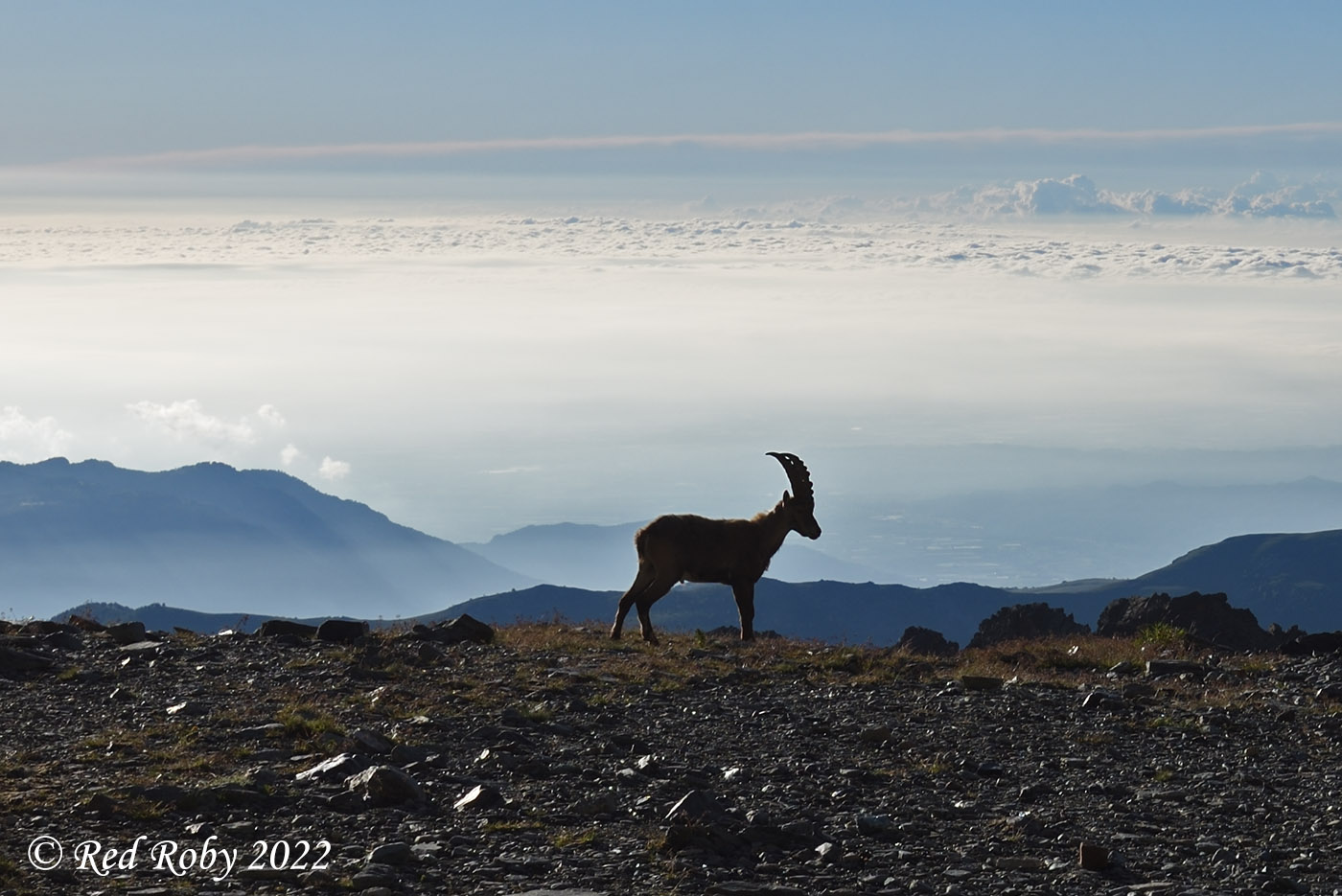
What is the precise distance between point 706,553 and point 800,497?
2931mm

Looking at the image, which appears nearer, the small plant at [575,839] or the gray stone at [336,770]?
the small plant at [575,839]

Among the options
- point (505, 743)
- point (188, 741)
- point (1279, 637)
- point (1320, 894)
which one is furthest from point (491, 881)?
point (1279, 637)

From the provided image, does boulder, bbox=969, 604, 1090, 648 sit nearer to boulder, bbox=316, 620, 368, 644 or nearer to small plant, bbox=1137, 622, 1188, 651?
small plant, bbox=1137, 622, 1188, 651

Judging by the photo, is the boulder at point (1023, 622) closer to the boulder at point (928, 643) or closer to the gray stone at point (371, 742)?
the boulder at point (928, 643)

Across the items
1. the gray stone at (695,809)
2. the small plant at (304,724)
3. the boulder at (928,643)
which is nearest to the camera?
the gray stone at (695,809)

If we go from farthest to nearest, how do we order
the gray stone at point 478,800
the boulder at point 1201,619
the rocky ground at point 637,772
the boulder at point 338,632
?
the boulder at point 1201,619 < the boulder at point 338,632 < the gray stone at point 478,800 < the rocky ground at point 637,772

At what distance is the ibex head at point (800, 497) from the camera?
28.1 metres

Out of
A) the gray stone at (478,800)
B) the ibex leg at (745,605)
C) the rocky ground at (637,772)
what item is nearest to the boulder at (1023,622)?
the ibex leg at (745,605)

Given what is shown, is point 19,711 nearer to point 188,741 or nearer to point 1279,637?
point 188,741

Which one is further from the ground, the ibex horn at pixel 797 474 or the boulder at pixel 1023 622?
the ibex horn at pixel 797 474

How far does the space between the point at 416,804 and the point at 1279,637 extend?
28305 mm

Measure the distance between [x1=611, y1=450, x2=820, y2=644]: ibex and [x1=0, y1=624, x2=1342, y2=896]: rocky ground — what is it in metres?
2.51

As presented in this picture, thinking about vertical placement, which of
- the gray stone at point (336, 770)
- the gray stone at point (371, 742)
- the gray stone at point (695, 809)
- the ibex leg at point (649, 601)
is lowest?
the gray stone at point (695, 809)

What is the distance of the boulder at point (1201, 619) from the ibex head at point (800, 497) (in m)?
9.16
